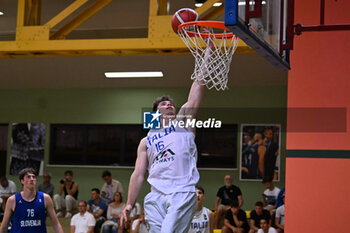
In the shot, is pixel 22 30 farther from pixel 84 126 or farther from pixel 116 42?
pixel 84 126

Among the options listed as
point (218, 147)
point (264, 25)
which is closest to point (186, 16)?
point (264, 25)

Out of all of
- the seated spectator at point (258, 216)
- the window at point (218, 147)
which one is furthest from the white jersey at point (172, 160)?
the window at point (218, 147)

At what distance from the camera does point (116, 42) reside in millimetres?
8672

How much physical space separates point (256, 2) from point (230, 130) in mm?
10487

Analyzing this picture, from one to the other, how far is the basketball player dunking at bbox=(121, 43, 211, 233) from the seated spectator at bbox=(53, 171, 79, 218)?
9343 mm

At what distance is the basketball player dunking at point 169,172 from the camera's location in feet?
16.5

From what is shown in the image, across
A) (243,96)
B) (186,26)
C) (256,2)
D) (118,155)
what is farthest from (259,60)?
(256,2)

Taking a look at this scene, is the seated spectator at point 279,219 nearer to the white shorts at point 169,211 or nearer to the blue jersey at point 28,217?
the blue jersey at point 28,217

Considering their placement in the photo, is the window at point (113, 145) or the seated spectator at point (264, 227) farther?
the window at point (113, 145)

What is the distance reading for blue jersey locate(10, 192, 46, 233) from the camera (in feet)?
22.2

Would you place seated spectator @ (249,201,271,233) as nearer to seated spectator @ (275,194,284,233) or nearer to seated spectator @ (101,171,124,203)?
seated spectator @ (275,194,284,233)

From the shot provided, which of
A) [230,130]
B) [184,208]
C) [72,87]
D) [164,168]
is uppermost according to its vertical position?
[72,87]

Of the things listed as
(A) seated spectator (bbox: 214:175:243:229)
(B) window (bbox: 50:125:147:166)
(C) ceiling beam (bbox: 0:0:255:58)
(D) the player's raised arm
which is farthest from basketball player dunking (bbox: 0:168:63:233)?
(B) window (bbox: 50:125:147:166)

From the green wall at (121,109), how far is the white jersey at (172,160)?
9.84 m
